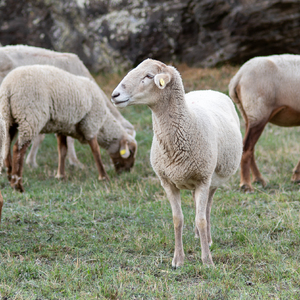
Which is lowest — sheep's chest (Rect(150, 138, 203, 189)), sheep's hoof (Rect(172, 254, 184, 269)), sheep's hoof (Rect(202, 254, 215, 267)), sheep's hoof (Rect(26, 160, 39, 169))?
sheep's hoof (Rect(26, 160, 39, 169))

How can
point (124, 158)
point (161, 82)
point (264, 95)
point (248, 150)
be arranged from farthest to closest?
point (124, 158), point (248, 150), point (264, 95), point (161, 82)

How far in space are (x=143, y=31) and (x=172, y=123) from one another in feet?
32.3

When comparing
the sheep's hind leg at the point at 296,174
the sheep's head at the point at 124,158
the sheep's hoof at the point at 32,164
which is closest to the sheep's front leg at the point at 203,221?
the sheep's hind leg at the point at 296,174

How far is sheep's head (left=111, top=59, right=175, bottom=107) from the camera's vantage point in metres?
3.47

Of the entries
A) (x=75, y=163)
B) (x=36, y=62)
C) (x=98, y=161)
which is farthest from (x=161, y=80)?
(x=36, y=62)

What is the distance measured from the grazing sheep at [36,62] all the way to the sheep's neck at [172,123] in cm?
506

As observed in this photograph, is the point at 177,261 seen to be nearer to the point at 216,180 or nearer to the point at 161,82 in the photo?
the point at 216,180

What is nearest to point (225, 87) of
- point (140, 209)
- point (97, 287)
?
point (140, 209)

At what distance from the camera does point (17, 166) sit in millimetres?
6715

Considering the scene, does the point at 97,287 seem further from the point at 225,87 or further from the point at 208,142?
the point at 225,87

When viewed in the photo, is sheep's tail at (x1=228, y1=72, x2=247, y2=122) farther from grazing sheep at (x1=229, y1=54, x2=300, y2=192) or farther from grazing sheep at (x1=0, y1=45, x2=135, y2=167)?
grazing sheep at (x1=0, y1=45, x2=135, y2=167)

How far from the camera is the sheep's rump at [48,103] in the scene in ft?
21.3

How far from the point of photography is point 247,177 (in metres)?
6.77

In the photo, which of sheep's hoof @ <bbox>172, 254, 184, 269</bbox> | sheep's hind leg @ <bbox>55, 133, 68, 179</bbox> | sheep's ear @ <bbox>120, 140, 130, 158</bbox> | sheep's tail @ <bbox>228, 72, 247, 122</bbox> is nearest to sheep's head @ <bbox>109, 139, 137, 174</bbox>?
sheep's ear @ <bbox>120, 140, 130, 158</bbox>
